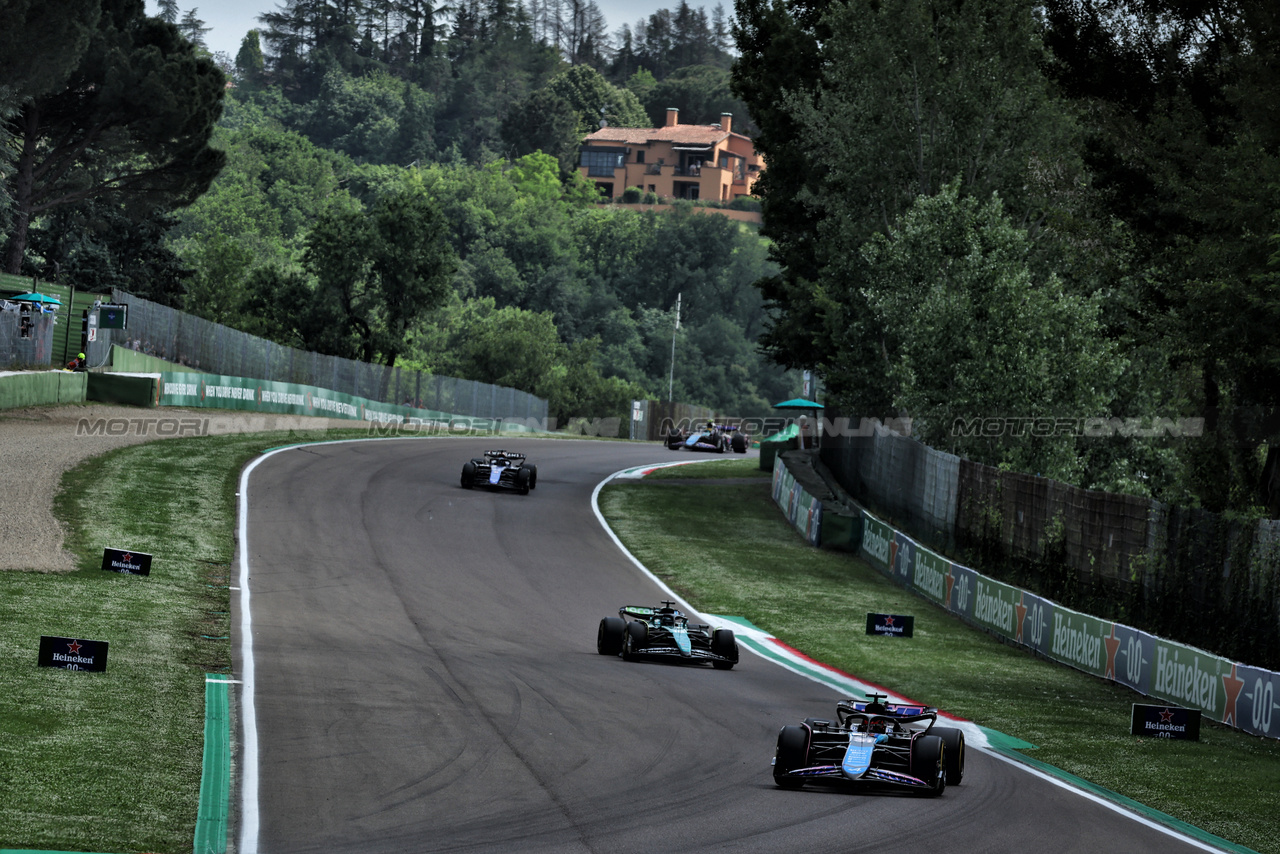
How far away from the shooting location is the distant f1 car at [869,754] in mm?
11406

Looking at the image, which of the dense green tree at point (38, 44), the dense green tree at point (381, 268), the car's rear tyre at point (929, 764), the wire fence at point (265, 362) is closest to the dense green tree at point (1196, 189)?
the car's rear tyre at point (929, 764)

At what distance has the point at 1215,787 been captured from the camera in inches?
523

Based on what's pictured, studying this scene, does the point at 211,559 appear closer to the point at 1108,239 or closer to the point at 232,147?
the point at 1108,239

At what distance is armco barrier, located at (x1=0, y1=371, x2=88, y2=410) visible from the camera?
37.8 metres

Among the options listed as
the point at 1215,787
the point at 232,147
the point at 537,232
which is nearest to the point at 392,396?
the point at 1215,787

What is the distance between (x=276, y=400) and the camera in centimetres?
5288

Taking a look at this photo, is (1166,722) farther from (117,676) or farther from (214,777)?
(117,676)

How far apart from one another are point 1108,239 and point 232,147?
156074 mm

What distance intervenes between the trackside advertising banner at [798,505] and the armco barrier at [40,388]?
20.9 metres

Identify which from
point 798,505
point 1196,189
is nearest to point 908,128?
point 798,505

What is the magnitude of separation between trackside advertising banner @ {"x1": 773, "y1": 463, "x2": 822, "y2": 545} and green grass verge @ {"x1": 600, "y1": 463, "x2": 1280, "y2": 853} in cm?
37

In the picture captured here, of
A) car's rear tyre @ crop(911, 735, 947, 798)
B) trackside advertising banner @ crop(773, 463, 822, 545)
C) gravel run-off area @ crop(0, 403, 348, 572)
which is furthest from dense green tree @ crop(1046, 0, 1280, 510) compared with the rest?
gravel run-off area @ crop(0, 403, 348, 572)

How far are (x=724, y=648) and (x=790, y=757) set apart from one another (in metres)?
7.21

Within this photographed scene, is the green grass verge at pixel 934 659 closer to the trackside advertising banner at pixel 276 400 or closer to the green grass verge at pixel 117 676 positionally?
the green grass verge at pixel 117 676
